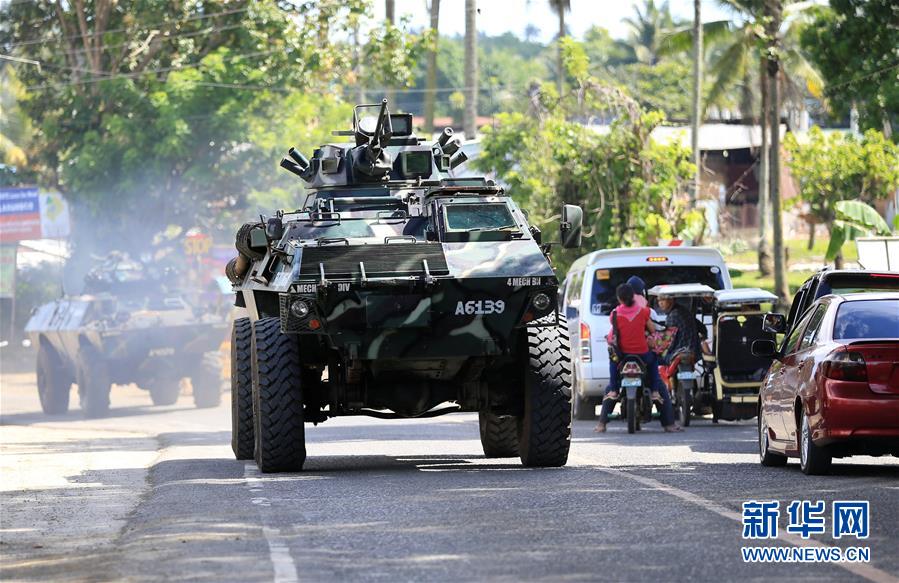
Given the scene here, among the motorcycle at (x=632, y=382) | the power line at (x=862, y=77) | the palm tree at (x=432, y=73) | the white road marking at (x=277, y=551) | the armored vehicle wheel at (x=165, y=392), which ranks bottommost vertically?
the armored vehicle wheel at (x=165, y=392)

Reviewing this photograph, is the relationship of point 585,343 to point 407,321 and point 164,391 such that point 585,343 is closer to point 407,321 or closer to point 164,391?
point 407,321

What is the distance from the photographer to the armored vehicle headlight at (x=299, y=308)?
46.4 ft

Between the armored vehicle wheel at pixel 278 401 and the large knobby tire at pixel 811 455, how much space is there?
3933 millimetres

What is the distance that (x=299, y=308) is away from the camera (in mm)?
14164

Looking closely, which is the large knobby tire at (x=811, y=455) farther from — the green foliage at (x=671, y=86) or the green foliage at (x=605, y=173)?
the green foliage at (x=671, y=86)

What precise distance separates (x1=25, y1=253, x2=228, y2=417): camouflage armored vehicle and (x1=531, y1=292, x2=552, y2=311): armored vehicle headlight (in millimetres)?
16000

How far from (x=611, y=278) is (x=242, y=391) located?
775 centimetres

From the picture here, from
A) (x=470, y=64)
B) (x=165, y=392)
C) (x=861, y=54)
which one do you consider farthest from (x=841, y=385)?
(x=470, y=64)

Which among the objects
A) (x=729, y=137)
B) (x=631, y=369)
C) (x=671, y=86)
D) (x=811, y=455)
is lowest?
(x=631, y=369)

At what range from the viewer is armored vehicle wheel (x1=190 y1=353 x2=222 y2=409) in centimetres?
3041

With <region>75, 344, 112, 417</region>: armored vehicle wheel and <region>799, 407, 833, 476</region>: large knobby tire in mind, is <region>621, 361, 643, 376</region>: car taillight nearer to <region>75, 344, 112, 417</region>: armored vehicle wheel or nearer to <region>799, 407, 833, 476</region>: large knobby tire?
<region>799, 407, 833, 476</region>: large knobby tire

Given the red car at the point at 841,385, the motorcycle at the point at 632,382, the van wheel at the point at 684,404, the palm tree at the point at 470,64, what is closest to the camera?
the red car at the point at 841,385

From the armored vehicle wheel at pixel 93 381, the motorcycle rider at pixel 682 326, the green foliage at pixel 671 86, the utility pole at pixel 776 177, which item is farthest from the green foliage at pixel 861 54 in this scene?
the green foliage at pixel 671 86

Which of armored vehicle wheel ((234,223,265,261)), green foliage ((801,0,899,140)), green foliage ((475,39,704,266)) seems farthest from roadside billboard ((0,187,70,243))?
armored vehicle wheel ((234,223,265,261))
